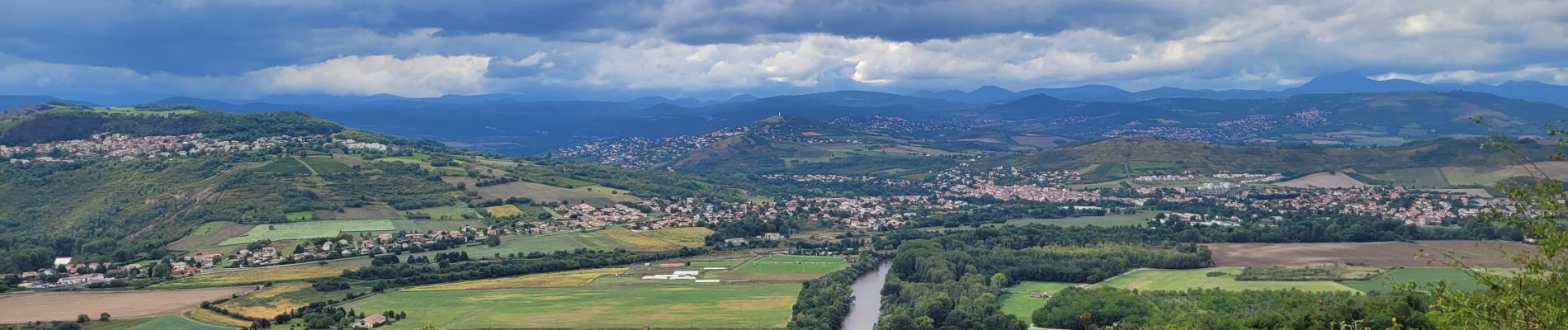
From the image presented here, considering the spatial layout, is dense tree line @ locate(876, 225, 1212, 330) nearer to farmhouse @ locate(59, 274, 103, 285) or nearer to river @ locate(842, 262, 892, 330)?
river @ locate(842, 262, 892, 330)

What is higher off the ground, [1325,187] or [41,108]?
[41,108]

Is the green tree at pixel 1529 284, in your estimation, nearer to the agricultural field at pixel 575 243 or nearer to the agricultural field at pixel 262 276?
the agricultural field at pixel 262 276

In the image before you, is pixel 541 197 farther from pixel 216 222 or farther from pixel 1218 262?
pixel 1218 262

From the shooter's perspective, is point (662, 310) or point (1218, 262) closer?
point (662, 310)

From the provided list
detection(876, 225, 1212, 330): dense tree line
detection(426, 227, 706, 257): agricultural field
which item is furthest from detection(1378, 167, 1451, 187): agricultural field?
Result: detection(426, 227, 706, 257): agricultural field

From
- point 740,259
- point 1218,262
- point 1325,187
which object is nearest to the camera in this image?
point 1218,262

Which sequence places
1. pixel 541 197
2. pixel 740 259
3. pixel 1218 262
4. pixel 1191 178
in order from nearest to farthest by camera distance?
pixel 1218 262 → pixel 740 259 → pixel 541 197 → pixel 1191 178

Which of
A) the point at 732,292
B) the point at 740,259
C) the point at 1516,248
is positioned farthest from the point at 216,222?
the point at 1516,248
